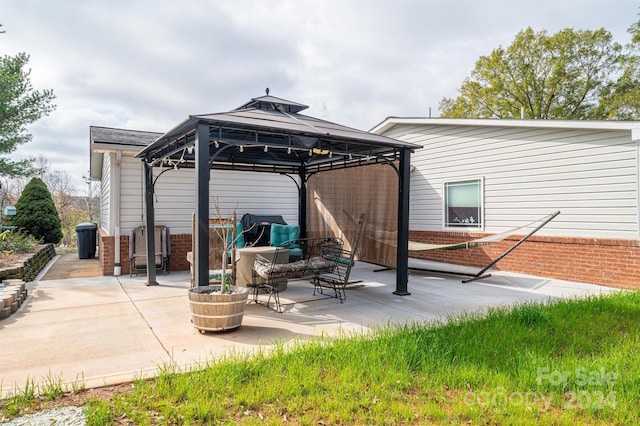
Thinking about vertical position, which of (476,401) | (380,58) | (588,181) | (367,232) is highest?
(380,58)

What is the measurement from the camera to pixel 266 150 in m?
6.32

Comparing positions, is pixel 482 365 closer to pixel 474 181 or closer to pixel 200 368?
pixel 200 368

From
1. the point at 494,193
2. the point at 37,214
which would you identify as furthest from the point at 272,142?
the point at 37,214

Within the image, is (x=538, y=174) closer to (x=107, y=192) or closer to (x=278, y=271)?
(x=278, y=271)

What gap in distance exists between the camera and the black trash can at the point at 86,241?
1122 cm

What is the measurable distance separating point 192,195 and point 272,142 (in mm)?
3812

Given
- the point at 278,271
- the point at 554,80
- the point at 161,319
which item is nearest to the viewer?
the point at 161,319

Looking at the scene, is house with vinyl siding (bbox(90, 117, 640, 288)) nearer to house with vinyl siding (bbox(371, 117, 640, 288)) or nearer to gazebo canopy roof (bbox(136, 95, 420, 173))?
house with vinyl siding (bbox(371, 117, 640, 288))

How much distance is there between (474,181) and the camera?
8.35 metres

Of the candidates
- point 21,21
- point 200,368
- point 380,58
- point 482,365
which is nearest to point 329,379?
point 200,368

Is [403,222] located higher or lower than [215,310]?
higher

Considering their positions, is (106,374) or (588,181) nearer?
(106,374)

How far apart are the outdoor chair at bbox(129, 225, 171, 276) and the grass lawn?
5183 mm

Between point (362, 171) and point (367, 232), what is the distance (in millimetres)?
1356
